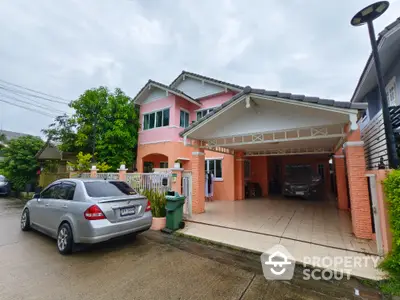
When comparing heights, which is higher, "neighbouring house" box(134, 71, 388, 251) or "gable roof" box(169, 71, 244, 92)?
"gable roof" box(169, 71, 244, 92)

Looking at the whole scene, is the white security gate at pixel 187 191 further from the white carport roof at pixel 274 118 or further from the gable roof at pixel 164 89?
the gable roof at pixel 164 89

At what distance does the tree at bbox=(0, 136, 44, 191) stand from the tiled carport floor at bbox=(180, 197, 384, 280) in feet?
48.8

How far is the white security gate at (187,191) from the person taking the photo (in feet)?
23.3

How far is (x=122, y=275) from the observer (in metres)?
3.28

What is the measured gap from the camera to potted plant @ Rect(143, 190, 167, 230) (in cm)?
607

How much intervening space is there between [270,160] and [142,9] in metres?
13.6

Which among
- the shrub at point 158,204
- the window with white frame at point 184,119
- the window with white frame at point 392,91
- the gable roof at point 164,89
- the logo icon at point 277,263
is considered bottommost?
the logo icon at point 277,263

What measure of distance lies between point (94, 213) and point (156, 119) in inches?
406

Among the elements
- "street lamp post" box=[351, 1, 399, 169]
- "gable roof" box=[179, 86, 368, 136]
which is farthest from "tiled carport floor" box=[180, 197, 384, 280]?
"gable roof" box=[179, 86, 368, 136]

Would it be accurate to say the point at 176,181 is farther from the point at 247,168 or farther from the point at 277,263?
the point at 247,168

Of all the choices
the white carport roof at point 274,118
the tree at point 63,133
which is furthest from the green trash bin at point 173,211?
the tree at point 63,133

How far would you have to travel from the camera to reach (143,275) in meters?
3.30

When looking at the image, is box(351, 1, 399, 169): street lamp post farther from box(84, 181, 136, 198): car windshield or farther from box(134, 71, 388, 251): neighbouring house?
box(84, 181, 136, 198): car windshield
